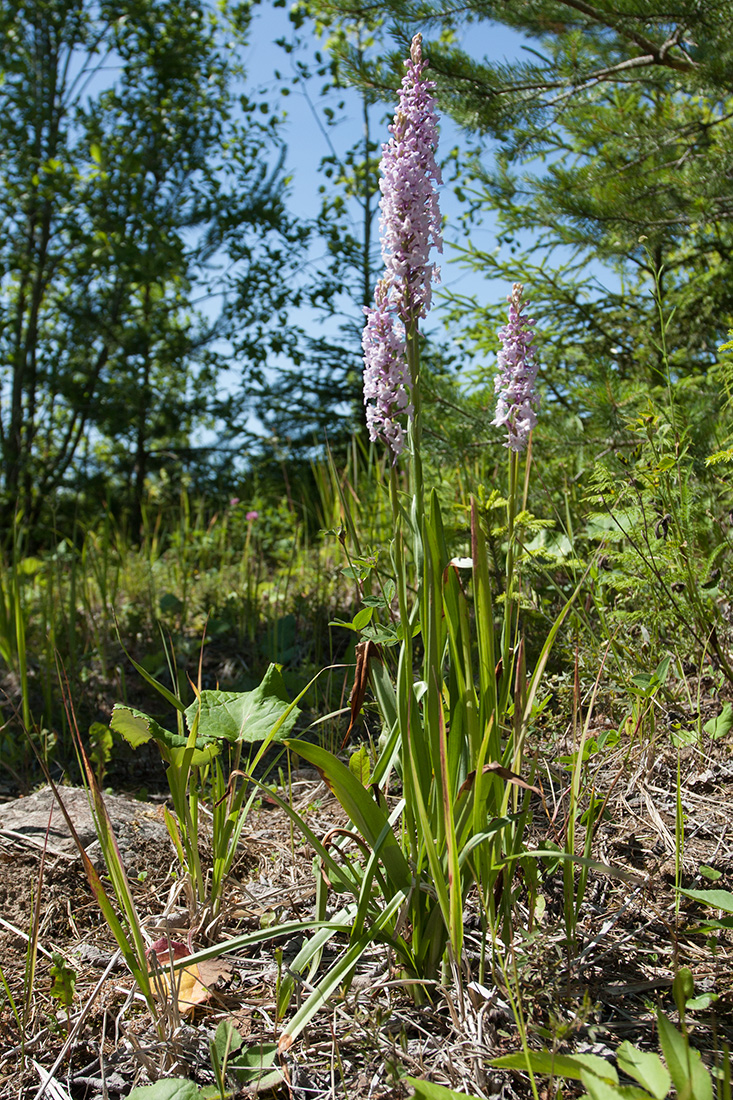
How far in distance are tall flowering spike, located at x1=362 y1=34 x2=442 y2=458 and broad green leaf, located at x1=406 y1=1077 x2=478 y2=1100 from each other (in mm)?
877

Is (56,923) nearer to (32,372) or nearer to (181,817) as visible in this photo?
(181,817)

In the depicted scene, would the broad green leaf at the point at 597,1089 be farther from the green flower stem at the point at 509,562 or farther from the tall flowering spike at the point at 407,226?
the tall flowering spike at the point at 407,226

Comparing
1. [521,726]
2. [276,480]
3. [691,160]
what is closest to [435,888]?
[521,726]

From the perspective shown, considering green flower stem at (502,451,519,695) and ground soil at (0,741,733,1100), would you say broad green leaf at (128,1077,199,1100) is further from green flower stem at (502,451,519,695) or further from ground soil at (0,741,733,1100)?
green flower stem at (502,451,519,695)

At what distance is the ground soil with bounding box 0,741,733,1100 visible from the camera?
1062 millimetres

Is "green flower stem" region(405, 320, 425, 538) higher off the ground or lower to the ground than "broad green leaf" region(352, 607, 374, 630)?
higher

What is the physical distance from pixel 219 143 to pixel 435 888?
29.5 ft

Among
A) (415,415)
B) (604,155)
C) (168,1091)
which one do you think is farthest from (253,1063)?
(604,155)

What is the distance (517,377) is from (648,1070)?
3.21 feet

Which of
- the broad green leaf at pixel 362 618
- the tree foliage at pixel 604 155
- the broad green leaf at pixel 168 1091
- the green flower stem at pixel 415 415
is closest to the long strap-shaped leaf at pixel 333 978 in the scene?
the broad green leaf at pixel 168 1091

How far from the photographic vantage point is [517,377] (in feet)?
4.08

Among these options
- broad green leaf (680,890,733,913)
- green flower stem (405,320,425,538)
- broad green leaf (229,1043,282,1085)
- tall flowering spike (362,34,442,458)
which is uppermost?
tall flowering spike (362,34,442,458)

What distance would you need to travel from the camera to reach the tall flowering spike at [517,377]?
1.22 m

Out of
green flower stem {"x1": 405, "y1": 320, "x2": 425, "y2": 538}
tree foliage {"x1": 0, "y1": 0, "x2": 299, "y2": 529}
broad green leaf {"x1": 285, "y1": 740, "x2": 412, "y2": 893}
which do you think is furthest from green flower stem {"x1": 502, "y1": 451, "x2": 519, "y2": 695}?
tree foliage {"x1": 0, "y1": 0, "x2": 299, "y2": 529}
